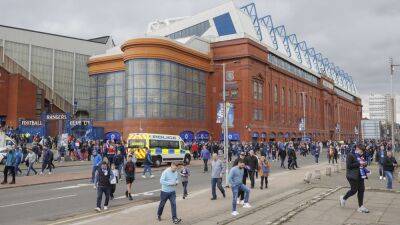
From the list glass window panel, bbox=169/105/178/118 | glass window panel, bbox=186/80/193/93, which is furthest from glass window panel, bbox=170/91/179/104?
glass window panel, bbox=186/80/193/93

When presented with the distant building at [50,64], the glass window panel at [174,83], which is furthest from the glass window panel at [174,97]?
the distant building at [50,64]

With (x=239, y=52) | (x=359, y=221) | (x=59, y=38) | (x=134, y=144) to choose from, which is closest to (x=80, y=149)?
(x=134, y=144)

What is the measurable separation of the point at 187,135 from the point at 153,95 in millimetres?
8338

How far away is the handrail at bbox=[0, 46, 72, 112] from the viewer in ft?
218

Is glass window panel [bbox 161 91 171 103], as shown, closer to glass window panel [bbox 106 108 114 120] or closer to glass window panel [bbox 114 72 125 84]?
glass window panel [bbox 114 72 125 84]

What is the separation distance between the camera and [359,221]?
11.3 meters

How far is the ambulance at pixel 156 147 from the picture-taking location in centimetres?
3277

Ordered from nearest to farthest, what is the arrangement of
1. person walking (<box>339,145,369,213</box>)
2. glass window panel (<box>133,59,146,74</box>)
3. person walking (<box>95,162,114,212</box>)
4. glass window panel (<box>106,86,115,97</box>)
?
person walking (<box>339,145,369,213</box>)
person walking (<box>95,162,114,212</box>)
glass window panel (<box>133,59,146,74</box>)
glass window panel (<box>106,86,115,97</box>)

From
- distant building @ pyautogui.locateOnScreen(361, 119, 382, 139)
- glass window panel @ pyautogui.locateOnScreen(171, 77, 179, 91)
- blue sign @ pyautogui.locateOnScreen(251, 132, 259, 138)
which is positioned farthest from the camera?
distant building @ pyautogui.locateOnScreen(361, 119, 382, 139)

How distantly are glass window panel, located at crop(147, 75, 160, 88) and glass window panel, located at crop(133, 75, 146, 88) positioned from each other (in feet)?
2.25

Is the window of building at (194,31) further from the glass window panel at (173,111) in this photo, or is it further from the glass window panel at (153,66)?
the glass window panel at (173,111)

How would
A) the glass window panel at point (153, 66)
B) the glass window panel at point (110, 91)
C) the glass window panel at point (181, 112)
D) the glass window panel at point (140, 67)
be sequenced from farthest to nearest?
the glass window panel at point (110, 91) → the glass window panel at point (181, 112) → the glass window panel at point (153, 66) → the glass window panel at point (140, 67)

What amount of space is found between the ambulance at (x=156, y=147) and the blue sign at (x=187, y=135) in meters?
28.1

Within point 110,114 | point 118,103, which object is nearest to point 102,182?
point 118,103
